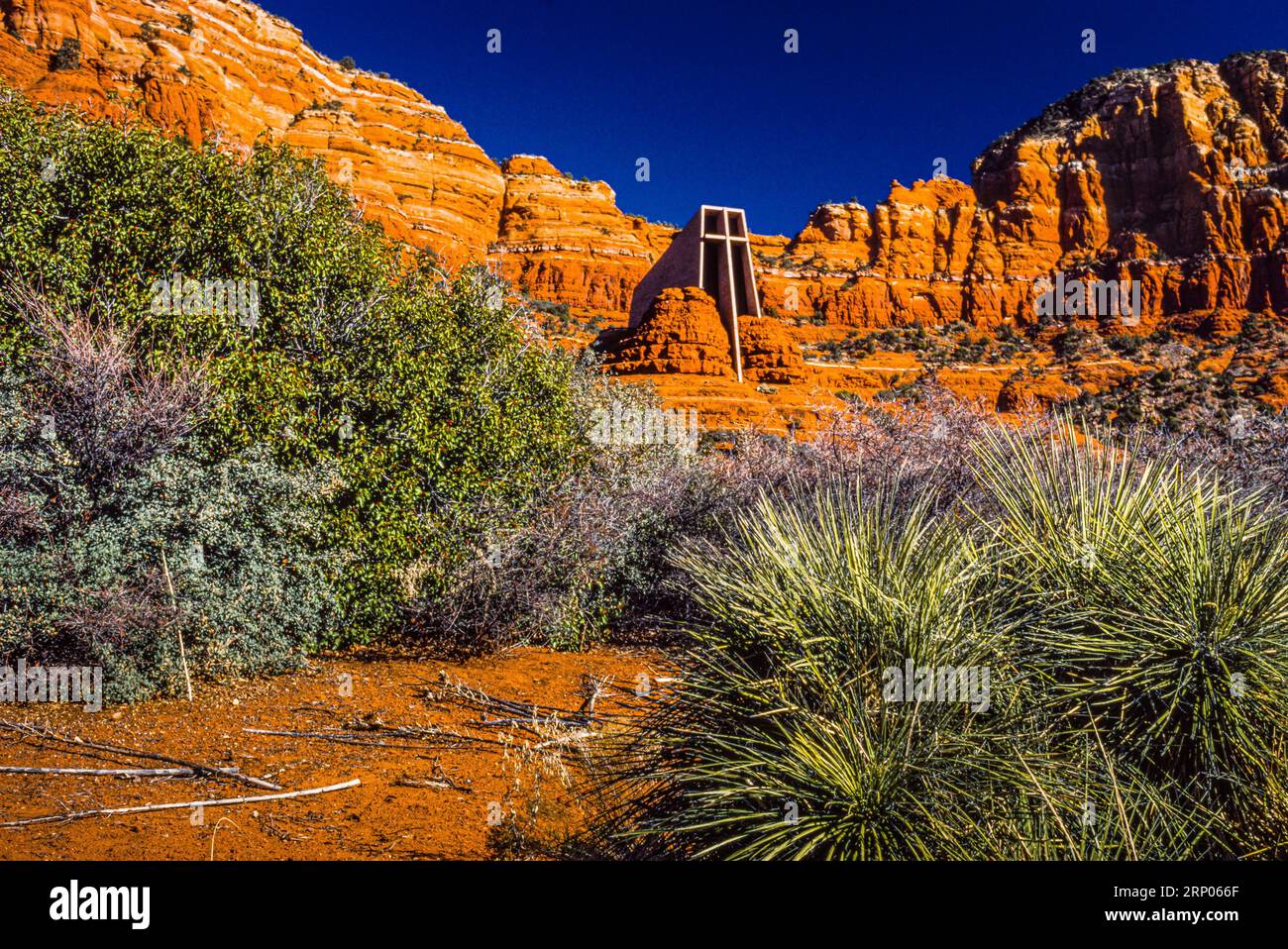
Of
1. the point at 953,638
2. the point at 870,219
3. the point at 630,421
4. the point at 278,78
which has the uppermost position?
the point at 278,78

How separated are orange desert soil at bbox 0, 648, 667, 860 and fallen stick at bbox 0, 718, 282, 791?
65 millimetres

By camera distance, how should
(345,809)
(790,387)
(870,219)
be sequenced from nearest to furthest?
(345,809) → (790,387) → (870,219)

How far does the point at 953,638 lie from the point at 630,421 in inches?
526

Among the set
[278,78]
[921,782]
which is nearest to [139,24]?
[278,78]

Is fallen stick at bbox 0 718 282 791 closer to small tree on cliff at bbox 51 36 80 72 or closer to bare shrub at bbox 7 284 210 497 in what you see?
bare shrub at bbox 7 284 210 497

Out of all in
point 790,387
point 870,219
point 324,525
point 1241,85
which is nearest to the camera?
point 324,525

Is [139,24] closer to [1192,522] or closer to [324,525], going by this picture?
[324,525]

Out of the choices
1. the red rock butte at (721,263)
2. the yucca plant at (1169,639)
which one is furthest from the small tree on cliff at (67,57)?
the yucca plant at (1169,639)

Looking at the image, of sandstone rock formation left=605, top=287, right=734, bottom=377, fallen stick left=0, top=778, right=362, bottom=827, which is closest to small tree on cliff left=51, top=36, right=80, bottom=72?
sandstone rock formation left=605, top=287, right=734, bottom=377

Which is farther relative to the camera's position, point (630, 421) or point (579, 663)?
point (630, 421)

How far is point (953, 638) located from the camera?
305 cm

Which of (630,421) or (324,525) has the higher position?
(630,421)

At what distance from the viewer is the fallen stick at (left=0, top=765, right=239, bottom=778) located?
533 centimetres

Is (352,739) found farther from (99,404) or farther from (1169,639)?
(1169,639)
